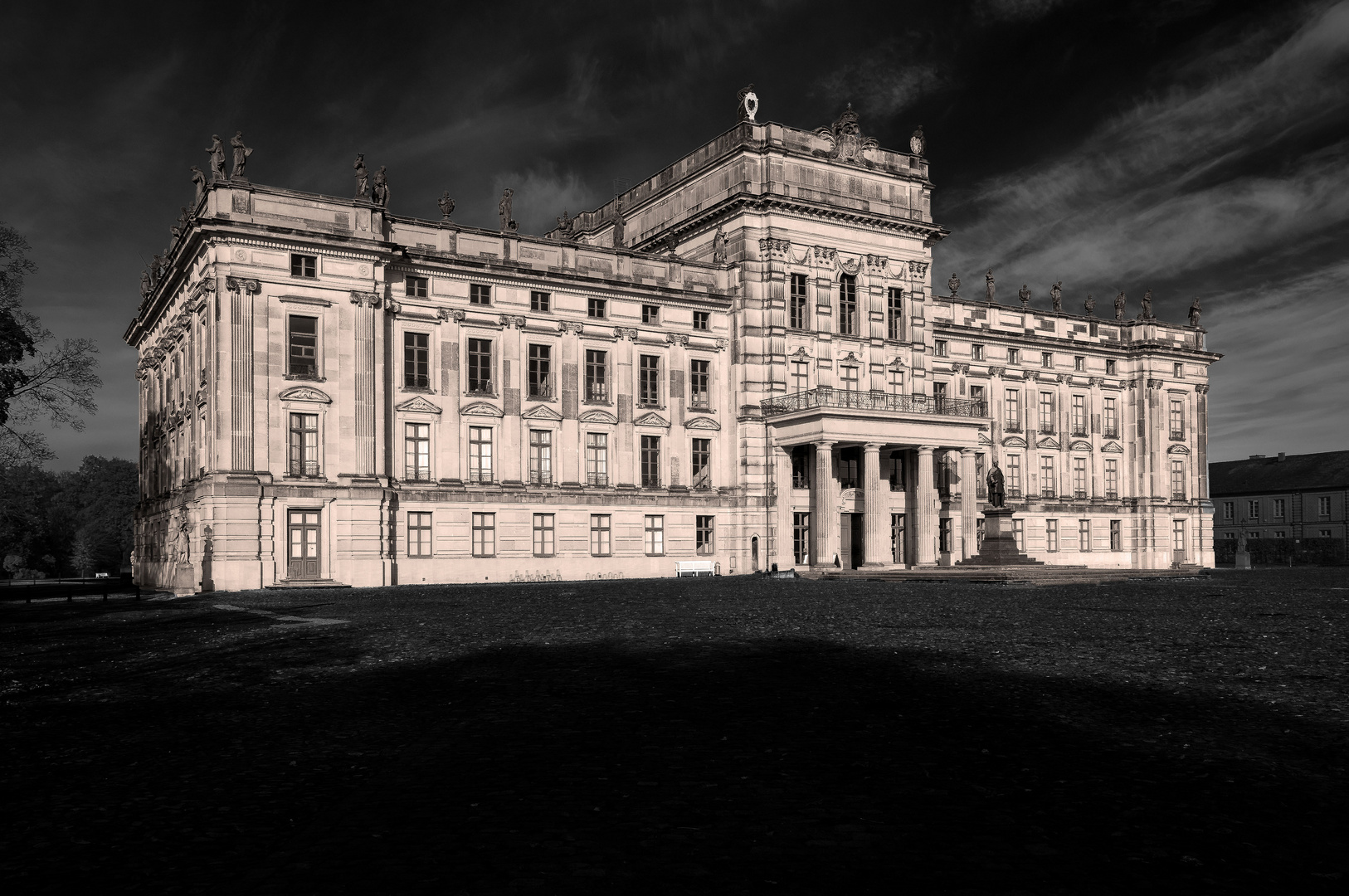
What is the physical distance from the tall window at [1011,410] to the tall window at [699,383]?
2297cm

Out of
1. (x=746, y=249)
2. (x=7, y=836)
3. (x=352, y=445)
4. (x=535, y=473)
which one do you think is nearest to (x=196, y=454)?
(x=352, y=445)

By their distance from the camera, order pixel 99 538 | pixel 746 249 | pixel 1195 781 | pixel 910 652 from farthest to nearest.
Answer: pixel 99 538 → pixel 746 249 → pixel 910 652 → pixel 1195 781

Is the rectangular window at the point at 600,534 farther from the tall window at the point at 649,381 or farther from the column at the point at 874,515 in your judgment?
the column at the point at 874,515

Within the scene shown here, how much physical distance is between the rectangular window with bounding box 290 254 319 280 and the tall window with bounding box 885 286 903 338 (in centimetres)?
2970

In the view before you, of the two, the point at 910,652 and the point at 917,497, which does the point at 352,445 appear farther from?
the point at 910,652

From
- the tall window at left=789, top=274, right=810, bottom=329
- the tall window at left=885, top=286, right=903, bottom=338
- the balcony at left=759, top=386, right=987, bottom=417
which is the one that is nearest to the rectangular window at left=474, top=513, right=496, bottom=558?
the balcony at left=759, top=386, right=987, bottom=417

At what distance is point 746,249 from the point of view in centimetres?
5509

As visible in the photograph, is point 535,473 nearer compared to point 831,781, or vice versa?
point 831,781

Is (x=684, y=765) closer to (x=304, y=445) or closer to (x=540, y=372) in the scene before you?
(x=304, y=445)

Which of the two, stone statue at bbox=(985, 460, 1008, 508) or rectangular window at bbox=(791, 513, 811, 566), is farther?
rectangular window at bbox=(791, 513, 811, 566)

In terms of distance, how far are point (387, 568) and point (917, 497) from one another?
2595 cm

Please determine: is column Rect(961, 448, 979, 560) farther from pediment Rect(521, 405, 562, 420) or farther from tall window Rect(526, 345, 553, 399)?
tall window Rect(526, 345, 553, 399)

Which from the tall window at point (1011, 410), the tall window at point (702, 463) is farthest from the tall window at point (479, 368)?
the tall window at point (1011, 410)

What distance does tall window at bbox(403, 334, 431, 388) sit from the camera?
156 ft
